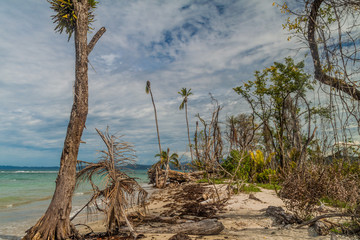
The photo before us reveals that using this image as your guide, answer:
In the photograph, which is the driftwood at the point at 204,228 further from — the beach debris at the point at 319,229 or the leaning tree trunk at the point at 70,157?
the leaning tree trunk at the point at 70,157

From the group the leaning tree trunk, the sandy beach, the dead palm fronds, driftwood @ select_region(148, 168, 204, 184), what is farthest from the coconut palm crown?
driftwood @ select_region(148, 168, 204, 184)

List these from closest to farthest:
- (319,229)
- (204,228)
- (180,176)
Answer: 1. (319,229)
2. (204,228)
3. (180,176)

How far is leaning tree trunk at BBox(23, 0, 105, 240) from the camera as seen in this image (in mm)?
5605

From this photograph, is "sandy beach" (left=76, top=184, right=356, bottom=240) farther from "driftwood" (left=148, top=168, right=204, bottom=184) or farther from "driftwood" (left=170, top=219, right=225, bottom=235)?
"driftwood" (left=148, top=168, right=204, bottom=184)

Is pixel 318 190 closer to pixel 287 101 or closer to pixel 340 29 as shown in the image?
pixel 340 29

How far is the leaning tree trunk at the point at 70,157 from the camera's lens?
5.61 meters

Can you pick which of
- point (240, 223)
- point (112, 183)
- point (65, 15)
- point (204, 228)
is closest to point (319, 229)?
point (240, 223)

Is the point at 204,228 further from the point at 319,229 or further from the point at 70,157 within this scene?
the point at 70,157

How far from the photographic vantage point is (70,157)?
6055 mm

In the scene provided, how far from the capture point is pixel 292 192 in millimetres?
5660

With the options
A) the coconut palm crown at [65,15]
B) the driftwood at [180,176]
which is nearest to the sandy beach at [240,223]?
the coconut palm crown at [65,15]

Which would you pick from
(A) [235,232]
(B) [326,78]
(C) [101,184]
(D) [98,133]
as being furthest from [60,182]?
(B) [326,78]

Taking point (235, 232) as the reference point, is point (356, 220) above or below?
above

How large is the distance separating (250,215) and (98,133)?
186 inches
